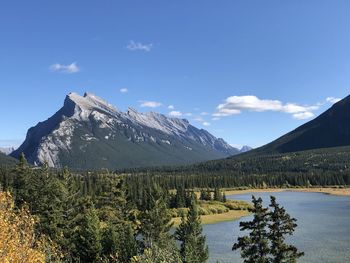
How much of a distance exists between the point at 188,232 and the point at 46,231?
2227 centimetres

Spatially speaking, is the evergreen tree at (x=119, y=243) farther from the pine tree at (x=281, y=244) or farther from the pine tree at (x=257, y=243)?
the pine tree at (x=281, y=244)

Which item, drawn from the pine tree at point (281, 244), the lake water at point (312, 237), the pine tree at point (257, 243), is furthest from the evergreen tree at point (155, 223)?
the pine tree at point (281, 244)

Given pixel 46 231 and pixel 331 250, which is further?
pixel 331 250

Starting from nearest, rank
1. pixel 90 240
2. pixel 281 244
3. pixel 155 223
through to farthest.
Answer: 1. pixel 281 244
2. pixel 90 240
3. pixel 155 223

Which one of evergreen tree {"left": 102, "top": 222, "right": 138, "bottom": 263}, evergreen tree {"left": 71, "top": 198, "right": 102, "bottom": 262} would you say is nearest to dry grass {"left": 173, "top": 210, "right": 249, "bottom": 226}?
evergreen tree {"left": 102, "top": 222, "right": 138, "bottom": 263}

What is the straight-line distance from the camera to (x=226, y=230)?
102438 mm

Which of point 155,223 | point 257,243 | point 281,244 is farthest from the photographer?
point 155,223

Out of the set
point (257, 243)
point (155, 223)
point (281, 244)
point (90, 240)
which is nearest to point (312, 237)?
point (155, 223)

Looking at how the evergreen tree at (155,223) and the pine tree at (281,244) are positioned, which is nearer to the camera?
the pine tree at (281,244)

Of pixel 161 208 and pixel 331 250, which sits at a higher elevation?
pixel 161 208

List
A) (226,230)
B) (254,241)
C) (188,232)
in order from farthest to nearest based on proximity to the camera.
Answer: (226,230) → (188,232) → (254,241)

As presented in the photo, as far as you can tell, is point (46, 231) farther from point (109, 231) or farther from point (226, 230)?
point (226, 230)

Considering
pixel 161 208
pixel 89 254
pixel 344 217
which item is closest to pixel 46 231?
pixel 89 254

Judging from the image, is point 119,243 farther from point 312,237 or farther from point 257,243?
point 312,237
